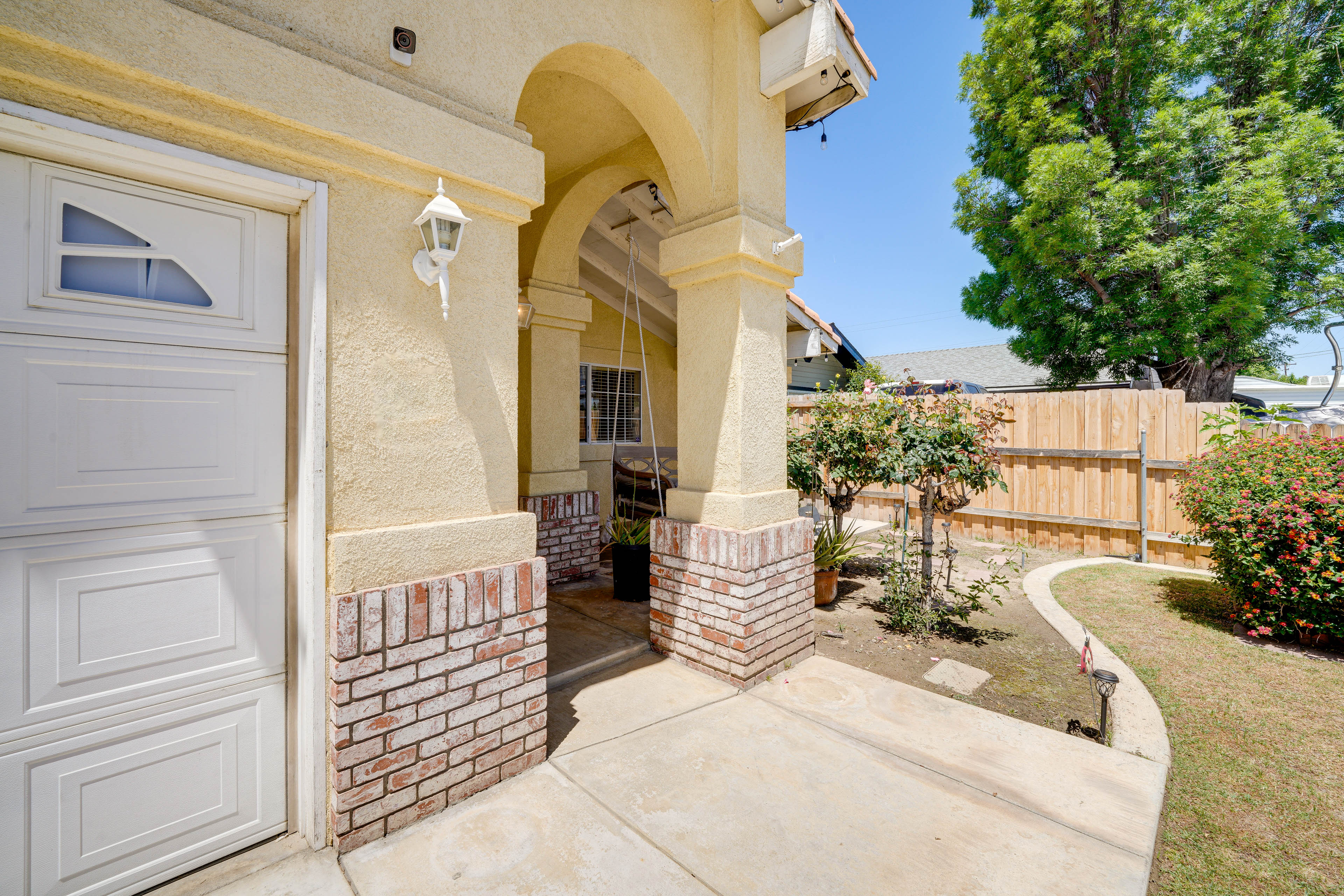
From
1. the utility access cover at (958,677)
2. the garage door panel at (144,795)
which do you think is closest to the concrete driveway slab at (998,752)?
the utility access cover at (958,677)

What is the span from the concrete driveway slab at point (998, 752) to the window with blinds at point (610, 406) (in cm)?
526

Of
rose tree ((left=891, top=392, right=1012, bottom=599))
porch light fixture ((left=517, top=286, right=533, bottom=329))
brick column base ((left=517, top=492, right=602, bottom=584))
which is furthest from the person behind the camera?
brick column base ((left=517, top=492, right=602, bottom=584))

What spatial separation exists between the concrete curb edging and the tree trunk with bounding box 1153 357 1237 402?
9110 millimetres

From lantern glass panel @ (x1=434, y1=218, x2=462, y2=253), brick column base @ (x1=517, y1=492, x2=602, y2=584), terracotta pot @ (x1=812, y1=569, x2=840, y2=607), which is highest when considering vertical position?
lantern glass panel @ (x1=434, y1=218, x2=462, y2=253)

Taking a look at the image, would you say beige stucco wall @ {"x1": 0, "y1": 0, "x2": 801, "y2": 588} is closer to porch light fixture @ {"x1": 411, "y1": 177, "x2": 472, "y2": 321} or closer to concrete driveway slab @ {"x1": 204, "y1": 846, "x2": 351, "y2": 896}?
porch light fixture @ {"x1": 411, "y1": 177, "x2": 472, "y2": 321}

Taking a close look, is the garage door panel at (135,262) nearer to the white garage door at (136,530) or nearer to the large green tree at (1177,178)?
the white garage door at (136,530)

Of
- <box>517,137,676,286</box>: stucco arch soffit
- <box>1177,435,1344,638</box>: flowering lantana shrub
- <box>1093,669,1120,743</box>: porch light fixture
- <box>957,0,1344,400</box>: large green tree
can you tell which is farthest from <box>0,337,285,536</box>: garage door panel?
<box>957,0,1344,400</box>: large green tree

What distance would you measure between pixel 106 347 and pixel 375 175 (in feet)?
3.79

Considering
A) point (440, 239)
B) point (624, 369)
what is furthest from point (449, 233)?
point (624, 369)

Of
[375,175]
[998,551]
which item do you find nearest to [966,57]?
[998,551]

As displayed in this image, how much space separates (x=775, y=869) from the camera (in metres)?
2.21

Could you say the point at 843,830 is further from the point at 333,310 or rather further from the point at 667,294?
the point at 667,294

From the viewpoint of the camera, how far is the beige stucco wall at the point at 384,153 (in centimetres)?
182

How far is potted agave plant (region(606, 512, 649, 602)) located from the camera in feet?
17.7
